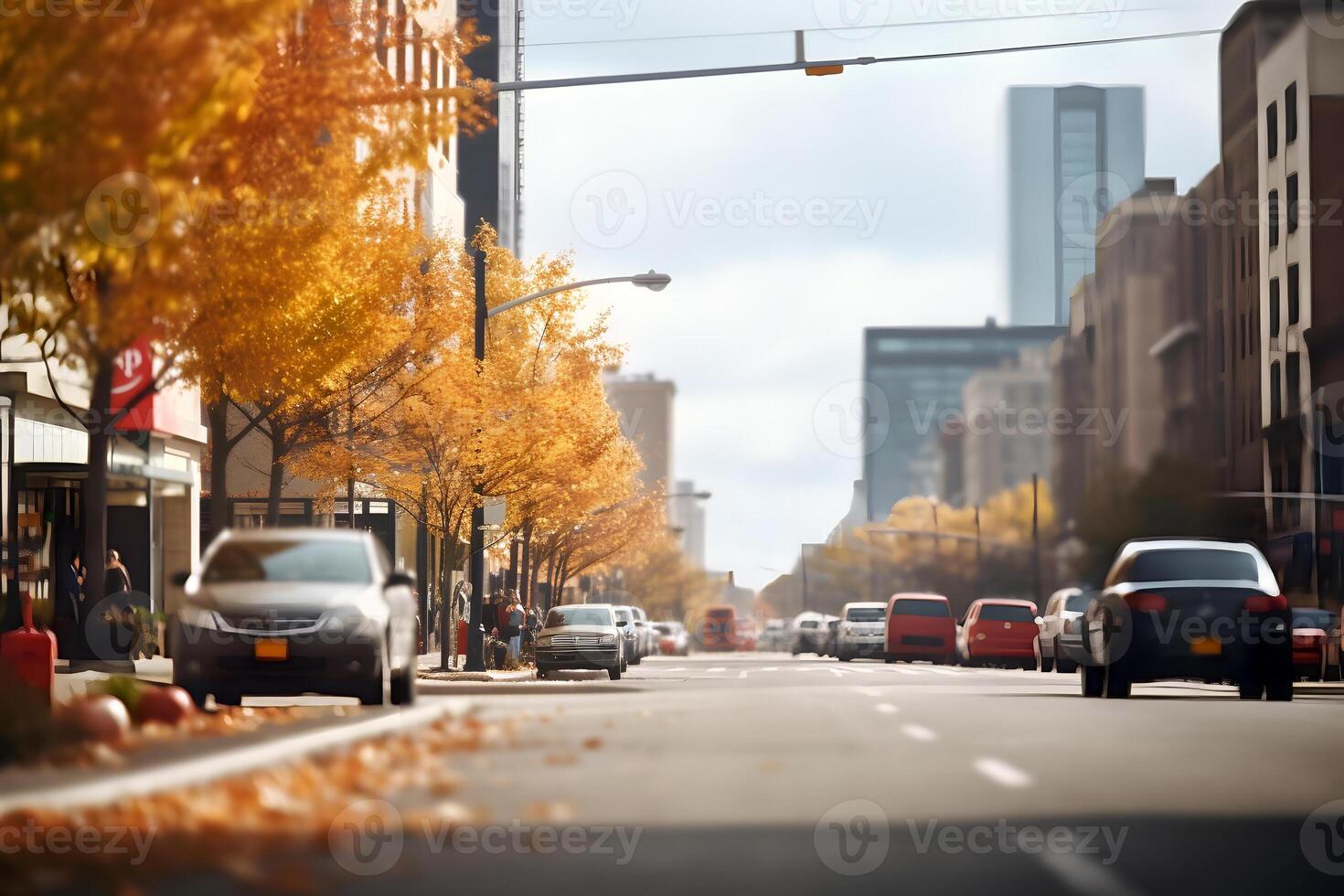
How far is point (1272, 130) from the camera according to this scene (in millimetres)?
79312

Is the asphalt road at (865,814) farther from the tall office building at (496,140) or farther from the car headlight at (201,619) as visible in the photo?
the tall office building at (496,140)

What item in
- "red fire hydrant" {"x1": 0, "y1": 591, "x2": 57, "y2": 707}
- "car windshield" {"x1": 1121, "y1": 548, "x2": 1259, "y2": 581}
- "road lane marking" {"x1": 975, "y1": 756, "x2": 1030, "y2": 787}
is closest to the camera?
"road lane marking" {"x1": 975, "y1": 756, "x2": 1030, "y2": 787}

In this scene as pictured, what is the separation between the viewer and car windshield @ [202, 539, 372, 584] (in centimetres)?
1736

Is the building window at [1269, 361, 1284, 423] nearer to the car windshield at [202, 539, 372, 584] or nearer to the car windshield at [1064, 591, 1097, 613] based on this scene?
the car windshield at [1064, 591, 1097, 613]

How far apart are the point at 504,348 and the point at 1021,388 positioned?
274 ft

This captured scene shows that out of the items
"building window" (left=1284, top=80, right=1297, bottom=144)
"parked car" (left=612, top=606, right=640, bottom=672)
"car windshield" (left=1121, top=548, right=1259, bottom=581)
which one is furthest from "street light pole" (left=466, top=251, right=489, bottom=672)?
"building window" (left=1284, top=80, right=1297, bottom=144)

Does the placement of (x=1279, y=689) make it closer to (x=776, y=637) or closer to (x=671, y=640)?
(x=671, y=640)

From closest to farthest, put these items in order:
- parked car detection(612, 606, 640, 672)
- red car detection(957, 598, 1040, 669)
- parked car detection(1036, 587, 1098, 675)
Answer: parked car detection(1036, 587, 1098, 675) < parked car detection(612, 606, 640, 672) < red car detection(957, 598, 1040, 669)

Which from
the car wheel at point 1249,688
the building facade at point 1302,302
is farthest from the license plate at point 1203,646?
the building facade at point 1302,302

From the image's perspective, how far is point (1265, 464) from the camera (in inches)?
3031

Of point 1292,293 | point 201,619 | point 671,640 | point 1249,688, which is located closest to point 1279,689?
point 1249,688

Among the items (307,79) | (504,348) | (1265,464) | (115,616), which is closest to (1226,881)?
(307,79)

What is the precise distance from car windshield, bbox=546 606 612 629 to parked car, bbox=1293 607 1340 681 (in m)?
13.6

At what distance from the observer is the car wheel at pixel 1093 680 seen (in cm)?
2136
